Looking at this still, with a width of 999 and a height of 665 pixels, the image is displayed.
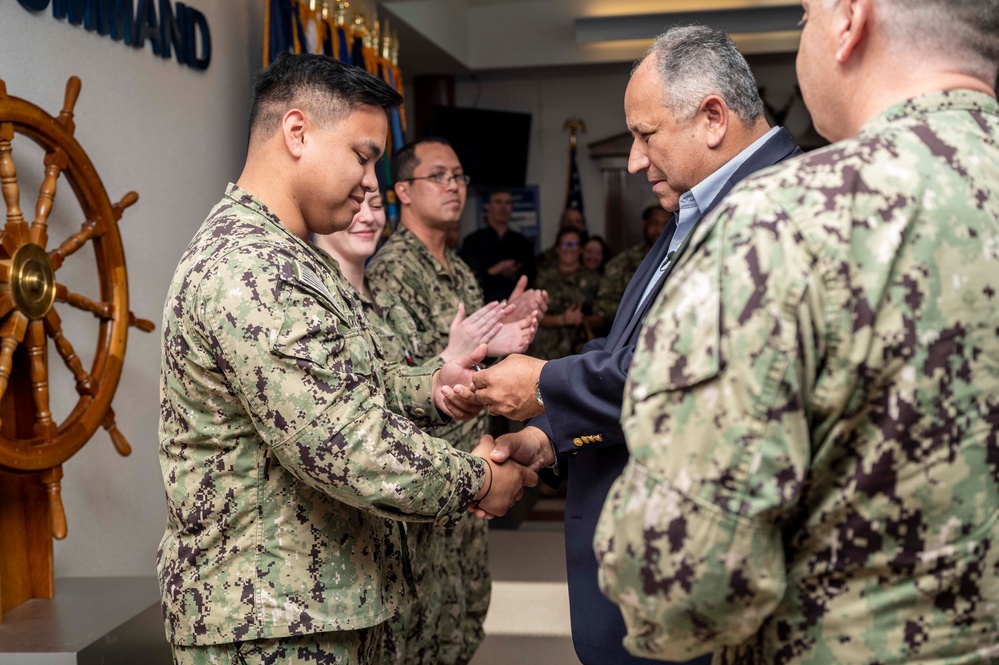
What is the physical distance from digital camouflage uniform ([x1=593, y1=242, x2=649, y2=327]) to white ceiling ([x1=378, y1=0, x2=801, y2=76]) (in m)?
1.65

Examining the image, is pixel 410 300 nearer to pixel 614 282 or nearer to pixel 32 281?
pixel 32 281

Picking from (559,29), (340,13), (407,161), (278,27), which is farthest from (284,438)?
(559,29)

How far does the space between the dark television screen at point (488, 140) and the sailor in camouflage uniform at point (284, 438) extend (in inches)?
228

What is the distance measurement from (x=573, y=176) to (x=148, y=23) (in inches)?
231

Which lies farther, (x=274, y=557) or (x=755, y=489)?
(x=274, y=557)

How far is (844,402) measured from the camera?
3.10 feet

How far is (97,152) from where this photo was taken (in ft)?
9.93

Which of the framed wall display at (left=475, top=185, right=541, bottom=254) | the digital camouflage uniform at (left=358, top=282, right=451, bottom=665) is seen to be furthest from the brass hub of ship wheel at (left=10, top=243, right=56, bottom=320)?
the framed wall display at (left=475, top=185, right=541, bottom=254)

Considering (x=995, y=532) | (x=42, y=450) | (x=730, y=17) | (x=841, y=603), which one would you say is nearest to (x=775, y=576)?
(x=841, y=603)

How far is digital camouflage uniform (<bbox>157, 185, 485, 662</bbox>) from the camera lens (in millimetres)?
1544

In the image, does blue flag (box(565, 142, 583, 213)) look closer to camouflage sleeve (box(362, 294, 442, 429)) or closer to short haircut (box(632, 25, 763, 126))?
camouflage sleeve (box(362, 294, 442, 429))

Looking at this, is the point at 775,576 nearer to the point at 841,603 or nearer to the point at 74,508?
the point at 841,603

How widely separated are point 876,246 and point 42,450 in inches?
83.0

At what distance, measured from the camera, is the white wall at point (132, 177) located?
2725 millimetres
